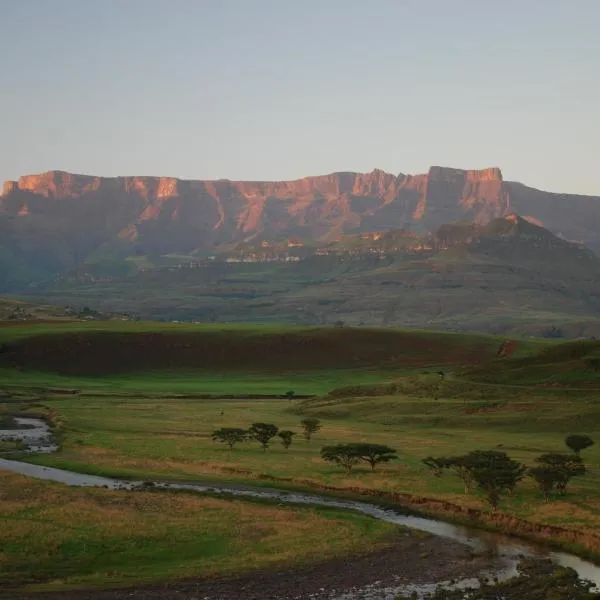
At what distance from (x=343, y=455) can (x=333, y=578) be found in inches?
1122

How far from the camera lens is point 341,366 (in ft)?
608

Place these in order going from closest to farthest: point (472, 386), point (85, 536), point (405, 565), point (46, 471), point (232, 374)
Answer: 1. point (405, 565)
2. point (85, 536)
3. point (46, 471)
4. point (472, 386)
5. point (232, 374)

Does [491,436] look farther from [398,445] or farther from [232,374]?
[232,374]

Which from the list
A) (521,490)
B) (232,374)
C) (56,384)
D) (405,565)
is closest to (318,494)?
(521,490)

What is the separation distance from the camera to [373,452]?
241 ft

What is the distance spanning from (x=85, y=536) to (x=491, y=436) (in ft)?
167

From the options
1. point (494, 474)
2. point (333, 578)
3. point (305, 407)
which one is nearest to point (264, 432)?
point (494, 474)

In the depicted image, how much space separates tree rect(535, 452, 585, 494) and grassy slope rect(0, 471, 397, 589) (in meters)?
13.9

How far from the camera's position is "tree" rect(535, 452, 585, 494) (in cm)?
6216

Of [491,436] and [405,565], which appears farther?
[491,436]

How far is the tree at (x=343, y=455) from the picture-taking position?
73375mm

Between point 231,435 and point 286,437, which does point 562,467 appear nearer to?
point 286,437

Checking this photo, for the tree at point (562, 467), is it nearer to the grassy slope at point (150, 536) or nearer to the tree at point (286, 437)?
the grassy slope at point (150, 536)

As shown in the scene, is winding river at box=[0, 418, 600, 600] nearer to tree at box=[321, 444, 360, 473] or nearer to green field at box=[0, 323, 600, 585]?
green field at box=[0, 323, 600, 585]
